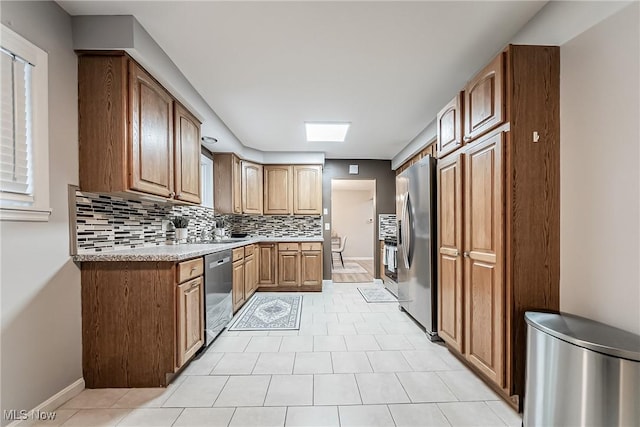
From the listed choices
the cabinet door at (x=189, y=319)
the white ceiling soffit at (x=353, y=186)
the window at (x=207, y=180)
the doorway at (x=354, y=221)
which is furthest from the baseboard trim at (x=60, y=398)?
the doorway at (x=354, y=221)

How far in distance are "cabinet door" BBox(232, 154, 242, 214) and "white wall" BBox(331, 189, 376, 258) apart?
5.38 m

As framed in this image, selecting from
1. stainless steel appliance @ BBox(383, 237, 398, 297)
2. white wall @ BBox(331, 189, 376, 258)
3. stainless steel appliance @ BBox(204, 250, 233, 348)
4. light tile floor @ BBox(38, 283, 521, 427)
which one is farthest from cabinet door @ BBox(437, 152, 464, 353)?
white wall @ BBox(331, 189, 376, 258)

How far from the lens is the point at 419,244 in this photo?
3016 millimetres

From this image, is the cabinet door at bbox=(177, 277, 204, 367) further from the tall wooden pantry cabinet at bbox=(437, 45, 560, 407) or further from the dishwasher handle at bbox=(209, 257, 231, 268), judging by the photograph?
the tall wooden pantry cabinet at bbox=(437, 45, 560, 407)

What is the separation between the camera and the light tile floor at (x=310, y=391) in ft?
5.40

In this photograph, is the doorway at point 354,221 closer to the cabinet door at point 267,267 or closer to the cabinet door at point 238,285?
the cabinet door at point 267,267

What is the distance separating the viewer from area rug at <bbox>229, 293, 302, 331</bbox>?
3166 mm

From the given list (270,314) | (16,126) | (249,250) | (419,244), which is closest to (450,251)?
(419,244)

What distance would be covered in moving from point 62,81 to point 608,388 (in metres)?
3.17

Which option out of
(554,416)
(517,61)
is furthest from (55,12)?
(554,416)

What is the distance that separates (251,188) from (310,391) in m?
3.64

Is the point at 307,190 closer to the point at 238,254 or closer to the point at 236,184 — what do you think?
the point at 236,184

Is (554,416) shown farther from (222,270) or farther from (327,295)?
(327,295)

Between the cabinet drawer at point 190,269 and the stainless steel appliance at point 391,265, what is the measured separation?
9.62 ft
